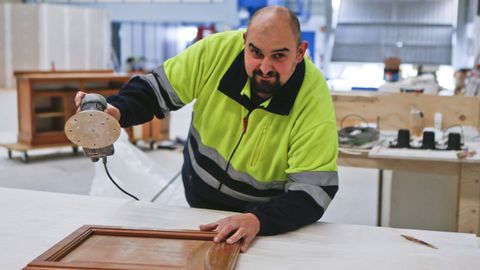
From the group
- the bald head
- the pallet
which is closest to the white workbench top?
the bald head

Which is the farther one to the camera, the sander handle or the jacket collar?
the jacket collar

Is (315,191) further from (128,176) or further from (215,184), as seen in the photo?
(128,176)

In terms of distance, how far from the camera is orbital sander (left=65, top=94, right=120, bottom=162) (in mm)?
1305

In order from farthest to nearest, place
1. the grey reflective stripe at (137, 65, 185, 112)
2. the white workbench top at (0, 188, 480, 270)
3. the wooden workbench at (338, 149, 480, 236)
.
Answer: the wooden workbench at (338, 149, 480, 236) < the grey reflective stripe at (137, 65, 185, 112) < the white workbench top at (0, 188, 480, 270)

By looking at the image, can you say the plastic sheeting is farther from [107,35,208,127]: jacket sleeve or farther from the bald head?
the bald head

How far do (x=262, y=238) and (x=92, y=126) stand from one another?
0.49m

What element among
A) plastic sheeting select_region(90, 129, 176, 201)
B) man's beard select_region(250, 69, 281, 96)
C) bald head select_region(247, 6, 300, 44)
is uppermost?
bald head select_region(247, 6, 300, 44)

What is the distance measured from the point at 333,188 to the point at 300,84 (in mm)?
300

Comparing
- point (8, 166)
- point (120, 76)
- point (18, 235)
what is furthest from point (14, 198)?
point (120, 76)

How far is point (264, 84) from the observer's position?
1.45 m

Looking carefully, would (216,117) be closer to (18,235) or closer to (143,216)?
(143,216)

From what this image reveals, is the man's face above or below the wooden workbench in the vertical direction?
above

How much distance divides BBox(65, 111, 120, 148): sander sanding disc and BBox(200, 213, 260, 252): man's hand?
0.32 metres

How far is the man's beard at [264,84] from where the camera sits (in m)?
1.42
